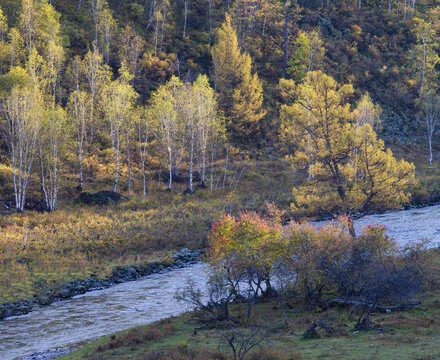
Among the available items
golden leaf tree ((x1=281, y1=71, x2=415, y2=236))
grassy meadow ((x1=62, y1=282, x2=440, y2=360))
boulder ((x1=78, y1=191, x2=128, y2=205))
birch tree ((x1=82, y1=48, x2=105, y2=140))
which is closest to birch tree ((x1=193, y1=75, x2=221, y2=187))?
boulder ((x1=78, y1=191, x2=128, y2=205))

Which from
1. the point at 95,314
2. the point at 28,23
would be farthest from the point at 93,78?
the point at 95,314

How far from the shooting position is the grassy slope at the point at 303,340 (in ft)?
40.6

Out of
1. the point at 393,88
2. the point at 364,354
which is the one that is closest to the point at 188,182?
the point at 364,354

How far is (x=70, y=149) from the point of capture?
48.8 m

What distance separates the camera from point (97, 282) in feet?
93.0

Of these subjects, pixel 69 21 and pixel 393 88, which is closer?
pixel 69 21

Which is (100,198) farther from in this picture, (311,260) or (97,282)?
(311,260)

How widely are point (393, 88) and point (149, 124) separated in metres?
50.4

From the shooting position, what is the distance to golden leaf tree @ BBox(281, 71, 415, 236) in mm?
24781

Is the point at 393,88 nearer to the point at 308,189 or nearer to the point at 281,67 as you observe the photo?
the point at 281,67

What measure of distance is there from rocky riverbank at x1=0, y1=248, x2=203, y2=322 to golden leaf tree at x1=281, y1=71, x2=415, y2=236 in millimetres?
11766

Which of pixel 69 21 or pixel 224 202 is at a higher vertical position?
pixel 69 21

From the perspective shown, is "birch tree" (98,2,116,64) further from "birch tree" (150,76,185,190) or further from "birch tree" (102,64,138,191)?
"birch tree" (102,64,138,191)

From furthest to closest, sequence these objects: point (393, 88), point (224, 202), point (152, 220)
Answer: point (393, 88) → point (224, 202) → point (152, 220)
